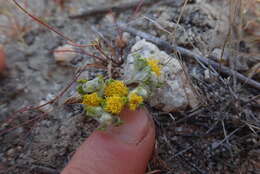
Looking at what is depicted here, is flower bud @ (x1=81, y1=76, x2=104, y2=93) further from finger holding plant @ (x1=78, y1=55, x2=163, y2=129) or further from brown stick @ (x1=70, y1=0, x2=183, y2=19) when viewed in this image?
brown stick @ (x1=70, y1=0, x2=183, y2=19)

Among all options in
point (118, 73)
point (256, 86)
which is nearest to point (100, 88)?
point (118, 73)

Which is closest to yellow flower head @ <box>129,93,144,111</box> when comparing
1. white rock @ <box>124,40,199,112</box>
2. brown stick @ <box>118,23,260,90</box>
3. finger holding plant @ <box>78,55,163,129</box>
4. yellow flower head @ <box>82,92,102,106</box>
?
finger holding plant @ <box>78,55,163,129</box>

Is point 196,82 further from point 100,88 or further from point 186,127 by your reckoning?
point 100,88

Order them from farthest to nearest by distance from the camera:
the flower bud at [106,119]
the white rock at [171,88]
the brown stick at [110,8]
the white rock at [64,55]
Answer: the brown stick at [110,8] < the white rock at [64,55] < the white rock at [171,88] < the flower bud at [106,119]

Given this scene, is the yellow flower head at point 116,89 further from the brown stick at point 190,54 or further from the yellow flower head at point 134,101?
the brown stick at point 190,54

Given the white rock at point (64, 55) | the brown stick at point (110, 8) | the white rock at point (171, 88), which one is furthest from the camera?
the brown stick at point (110, 8)

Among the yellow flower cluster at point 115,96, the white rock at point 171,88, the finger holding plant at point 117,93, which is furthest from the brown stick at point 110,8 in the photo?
the yellow flower cluster at point 115,96

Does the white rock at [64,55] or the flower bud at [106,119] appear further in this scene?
the white rock at [64,55]

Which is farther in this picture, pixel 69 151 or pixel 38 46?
pixel 38 46
